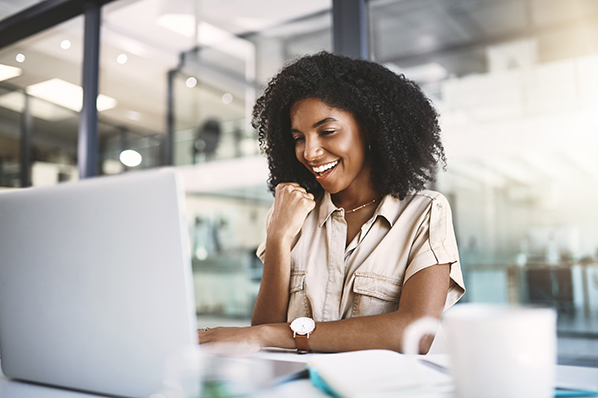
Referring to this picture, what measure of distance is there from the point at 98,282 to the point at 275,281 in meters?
0.77

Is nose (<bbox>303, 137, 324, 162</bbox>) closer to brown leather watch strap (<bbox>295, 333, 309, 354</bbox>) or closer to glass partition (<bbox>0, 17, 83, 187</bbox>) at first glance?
brown leather watch strap (<bbox>295, 333, 309, 354</bbox>)

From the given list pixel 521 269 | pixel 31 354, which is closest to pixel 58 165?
pixel 31 354

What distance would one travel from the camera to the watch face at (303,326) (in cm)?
107

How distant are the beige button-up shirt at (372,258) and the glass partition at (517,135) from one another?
2873 millimetres

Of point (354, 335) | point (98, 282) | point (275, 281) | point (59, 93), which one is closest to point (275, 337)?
point (354, 335)

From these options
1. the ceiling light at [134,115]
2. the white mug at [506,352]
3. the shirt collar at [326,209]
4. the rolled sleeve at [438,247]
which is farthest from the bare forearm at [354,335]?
the ceiling light at [134,115]

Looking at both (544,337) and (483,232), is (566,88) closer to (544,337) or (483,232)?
(483,232)

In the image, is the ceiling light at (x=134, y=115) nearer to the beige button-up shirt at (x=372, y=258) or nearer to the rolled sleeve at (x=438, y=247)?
the beige button-up shirt at (x=372, y=258)

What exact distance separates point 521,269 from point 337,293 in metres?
3.79

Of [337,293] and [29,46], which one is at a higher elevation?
[29,46]

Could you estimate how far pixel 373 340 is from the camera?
1.04m

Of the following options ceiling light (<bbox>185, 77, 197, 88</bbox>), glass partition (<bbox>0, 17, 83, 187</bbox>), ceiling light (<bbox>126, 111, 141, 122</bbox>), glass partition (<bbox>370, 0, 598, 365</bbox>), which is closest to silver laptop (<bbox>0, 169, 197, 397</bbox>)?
glass partition (<bbox>0, 17, 83, 187</bbox>)

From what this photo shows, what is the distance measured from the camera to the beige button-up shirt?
1.24m

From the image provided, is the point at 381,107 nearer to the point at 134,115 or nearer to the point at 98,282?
the point at 98,282
